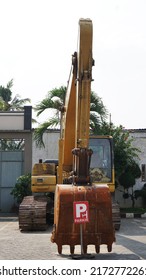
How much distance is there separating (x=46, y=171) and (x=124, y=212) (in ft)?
19.0

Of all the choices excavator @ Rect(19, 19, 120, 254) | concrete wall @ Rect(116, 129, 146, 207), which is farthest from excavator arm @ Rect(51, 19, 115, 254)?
concrete wall @ Rect(116, 129, 146, 207)

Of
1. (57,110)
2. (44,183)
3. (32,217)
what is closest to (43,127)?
(57,110)

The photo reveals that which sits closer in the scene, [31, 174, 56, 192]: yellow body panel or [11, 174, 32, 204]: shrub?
[31, 174, 56, 192]: yellow body panel

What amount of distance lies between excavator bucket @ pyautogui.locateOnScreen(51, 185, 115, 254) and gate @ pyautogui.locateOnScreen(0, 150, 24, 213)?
498 inches

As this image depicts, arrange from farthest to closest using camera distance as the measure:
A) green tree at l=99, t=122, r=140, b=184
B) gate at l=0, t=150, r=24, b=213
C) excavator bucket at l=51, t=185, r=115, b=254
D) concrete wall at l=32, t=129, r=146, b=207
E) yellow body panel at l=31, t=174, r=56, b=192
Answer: concrete wall at l=32, t=129, r=146, b=207 < gate at l=0, t=150, r=24, b=213 < green tree at l=99, t=122, r=140, b=184 < yellow body panel at l=31, t=174, r=56, b=192 < excavator bucket at l=51, t=185, r=115, b=254

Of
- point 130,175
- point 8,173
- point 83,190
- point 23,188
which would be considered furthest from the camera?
point 8,173

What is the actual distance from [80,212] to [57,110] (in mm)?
11921

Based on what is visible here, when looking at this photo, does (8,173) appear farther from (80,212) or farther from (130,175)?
(80,212)

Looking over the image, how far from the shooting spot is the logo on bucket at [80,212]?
7.75 m

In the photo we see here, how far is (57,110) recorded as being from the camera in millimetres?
19391

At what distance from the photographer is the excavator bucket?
8023mm

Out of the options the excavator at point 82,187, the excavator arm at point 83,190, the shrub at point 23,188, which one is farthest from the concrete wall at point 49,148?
the excavator arm at point 83,190

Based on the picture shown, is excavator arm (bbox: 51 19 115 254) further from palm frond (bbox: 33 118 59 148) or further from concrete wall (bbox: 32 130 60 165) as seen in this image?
concrete wall (bbox: 32 130 60 165)

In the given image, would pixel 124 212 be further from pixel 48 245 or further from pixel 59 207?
pixel 59 207
